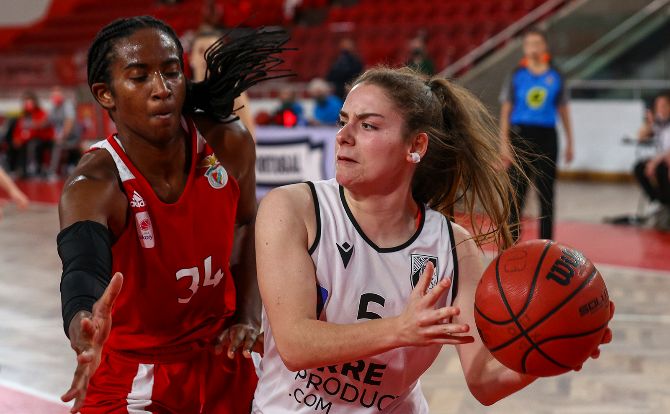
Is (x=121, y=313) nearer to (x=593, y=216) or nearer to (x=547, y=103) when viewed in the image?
(x=547, y=103)

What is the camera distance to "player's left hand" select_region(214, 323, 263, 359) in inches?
106

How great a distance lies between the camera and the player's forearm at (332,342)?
2006mm

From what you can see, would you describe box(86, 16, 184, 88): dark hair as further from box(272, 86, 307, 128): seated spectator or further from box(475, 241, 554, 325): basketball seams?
box(272, 86, 307, 128): seated spectator

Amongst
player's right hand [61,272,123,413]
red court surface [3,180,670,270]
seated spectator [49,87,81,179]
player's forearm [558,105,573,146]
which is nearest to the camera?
player's right hand [61,272,123,413]

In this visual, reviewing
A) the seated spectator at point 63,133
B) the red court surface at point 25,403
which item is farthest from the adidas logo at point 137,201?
the seated spectator at point 63,133

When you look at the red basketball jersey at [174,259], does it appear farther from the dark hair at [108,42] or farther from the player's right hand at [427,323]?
the player's right hand at [427,323]

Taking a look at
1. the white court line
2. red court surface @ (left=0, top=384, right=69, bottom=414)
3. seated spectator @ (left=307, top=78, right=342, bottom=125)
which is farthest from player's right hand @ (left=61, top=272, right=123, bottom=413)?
seated spectator @ (left=307, top=78, right=342, bottom=125)

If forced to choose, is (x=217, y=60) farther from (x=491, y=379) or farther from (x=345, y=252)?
(x=491, y=379)

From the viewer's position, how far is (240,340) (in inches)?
107

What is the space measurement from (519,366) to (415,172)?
67 cm

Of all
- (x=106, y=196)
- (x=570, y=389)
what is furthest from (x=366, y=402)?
A: (x=570, y=389)

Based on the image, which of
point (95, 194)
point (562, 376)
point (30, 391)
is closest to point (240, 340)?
point (95, 194)

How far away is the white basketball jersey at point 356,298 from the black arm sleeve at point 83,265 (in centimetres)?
51

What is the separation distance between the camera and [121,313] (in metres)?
2.68
